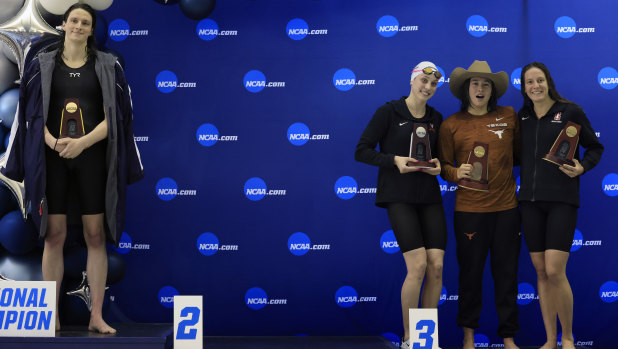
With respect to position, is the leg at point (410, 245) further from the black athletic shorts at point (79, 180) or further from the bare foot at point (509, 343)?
the black athletic shorts at point (79, 180)

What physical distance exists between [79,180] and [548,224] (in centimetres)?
263

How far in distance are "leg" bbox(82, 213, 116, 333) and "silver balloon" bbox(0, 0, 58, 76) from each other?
1.13 m

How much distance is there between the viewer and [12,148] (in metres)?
3.31

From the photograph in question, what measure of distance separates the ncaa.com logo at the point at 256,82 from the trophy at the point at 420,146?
→ 1.28 m

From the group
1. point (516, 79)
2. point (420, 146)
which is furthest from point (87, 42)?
point (516, 79)

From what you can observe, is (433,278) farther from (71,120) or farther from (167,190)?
(71,120)

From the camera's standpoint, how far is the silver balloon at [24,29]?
3.71 meters

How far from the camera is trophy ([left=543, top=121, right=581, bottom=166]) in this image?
3463 millimetres

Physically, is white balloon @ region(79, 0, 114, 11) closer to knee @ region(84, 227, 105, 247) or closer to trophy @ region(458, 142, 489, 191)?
knee @ region(84, 227, 105, 247)

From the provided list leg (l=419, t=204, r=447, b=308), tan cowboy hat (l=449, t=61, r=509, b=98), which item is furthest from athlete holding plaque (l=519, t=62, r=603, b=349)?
leg (l=419, t=204, r=447, b=308)

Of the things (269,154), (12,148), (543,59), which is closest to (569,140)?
(543,59)

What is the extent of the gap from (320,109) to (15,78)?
6.62 ft

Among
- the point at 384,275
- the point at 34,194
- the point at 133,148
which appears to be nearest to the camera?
the point at 34,194

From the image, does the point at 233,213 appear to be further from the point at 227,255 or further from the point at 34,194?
the point at 34,194
